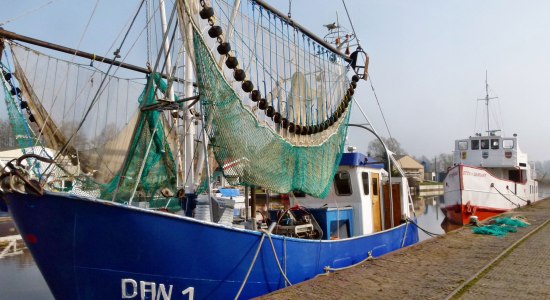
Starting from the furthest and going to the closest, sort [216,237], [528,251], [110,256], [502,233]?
[502,233] < [528,251] < [216,237] < [110,256]

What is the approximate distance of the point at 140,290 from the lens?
619 centimetres

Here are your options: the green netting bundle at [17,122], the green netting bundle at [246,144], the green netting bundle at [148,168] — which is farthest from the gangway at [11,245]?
the green netting bundle at [246,144]

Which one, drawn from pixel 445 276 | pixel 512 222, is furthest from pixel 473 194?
pixel 445 276

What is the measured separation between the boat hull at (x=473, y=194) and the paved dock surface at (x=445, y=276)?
10.1 meters

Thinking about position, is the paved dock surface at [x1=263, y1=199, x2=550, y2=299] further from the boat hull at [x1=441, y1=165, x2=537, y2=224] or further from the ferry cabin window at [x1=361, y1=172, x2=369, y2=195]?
the boat hull at [x1=441, y1=165, x2=537, y2=224]

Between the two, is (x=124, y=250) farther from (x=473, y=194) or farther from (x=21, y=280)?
(x=473, y=194)

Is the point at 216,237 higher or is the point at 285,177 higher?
the point at 285,177

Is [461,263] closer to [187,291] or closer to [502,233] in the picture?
[502,233]

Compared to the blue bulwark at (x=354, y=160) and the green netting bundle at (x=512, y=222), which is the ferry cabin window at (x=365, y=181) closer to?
the blue bulwark at (x=354, y=160)

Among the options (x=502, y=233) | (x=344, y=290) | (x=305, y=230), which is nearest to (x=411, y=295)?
(x=344, y=290)

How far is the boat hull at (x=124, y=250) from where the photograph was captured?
19.8 feet

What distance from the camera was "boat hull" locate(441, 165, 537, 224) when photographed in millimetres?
23109

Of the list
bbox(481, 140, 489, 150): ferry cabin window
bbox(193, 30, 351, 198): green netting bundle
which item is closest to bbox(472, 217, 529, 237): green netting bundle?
bbox(193, 30, 351, 198): green netting bundle

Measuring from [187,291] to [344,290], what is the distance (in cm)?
285
